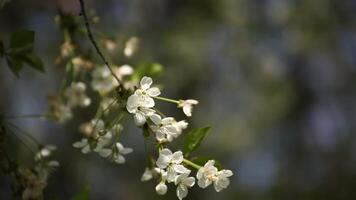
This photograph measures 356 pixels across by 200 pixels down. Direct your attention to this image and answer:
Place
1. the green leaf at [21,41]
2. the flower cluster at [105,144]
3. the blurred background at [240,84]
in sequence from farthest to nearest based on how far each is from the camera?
the blurred background at [240,84] < the green leaf at [21,41] < the flower cluster at [105,144]

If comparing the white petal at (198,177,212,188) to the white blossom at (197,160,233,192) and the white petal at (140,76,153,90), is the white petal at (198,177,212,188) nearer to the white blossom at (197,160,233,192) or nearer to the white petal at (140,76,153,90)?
the white blossom at (197,160,233,192)

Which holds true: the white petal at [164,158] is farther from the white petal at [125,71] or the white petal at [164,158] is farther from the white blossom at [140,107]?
the white petal at [125,71]

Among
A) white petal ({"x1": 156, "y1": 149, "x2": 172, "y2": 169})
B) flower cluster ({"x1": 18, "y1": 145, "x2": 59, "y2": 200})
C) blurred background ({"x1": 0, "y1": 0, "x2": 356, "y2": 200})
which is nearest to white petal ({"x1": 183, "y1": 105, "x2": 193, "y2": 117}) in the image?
white petal ({"x1": 156, "y1": 149, "x2": 172, "y2": 169})

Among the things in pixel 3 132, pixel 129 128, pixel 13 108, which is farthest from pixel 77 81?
pixel 129 128

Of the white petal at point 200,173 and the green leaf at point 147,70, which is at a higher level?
the green leaf at point 147,70

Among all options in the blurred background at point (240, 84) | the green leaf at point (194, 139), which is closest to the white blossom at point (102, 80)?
the green leaf at point (194, 139)

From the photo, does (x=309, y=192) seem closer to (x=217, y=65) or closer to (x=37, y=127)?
(x=217, y=65)

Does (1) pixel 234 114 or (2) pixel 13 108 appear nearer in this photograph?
(2) pixel 13 108

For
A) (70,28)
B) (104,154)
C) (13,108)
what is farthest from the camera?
(13,108)
